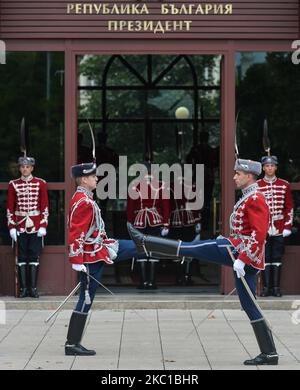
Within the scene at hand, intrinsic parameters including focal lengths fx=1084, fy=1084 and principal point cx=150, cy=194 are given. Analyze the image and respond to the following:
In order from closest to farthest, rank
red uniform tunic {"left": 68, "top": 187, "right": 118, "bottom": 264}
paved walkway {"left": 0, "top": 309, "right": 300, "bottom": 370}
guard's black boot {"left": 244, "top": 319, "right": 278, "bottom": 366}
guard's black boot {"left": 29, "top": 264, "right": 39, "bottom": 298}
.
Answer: guard's black boot {"left": 244, "top": 319, "right": 278, "bottom": 366} → paved walkway {"left": 0, "top": 309, "right": 300, "bottom": 370} → red uniform tunic {"left": 68, "top": 187, "right": 118, "bottom": 264} → guard's black boot {"left": 29, "top": 264, "right": 39, "bottom": 298}

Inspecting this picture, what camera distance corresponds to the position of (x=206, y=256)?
11148 millimetres

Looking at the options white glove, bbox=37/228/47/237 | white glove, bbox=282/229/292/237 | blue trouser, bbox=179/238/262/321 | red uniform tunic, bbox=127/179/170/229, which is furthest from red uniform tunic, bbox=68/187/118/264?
red uniform tunic, bbox=127/179/170/229

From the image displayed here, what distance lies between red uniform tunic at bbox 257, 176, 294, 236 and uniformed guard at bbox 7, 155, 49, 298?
3243 millimetres

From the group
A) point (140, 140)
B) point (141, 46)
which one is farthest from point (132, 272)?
point (140, 140)

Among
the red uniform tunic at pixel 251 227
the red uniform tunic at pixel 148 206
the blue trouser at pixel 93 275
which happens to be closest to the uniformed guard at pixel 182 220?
the red uniform tunic at pixel 148 206

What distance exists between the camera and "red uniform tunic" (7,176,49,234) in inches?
623

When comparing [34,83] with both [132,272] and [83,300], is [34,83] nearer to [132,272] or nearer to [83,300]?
[132,272]

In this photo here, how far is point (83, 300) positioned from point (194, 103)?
1168 centimetres

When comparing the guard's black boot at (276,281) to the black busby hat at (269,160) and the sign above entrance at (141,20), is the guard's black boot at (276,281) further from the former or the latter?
the sign above entrance at (141,20)

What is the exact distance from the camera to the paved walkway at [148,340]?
11.1 meters

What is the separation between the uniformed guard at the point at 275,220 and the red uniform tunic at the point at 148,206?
2.06 metres

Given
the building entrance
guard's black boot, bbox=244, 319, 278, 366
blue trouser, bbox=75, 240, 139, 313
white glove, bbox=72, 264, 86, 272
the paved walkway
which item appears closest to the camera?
guard's black boot, bbox=244, 319, 278, 366

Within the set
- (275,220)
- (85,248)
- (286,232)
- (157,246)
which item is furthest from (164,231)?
(157,246)

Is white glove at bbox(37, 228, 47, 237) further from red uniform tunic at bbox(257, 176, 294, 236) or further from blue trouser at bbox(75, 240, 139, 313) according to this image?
blue trouser at bbox(75, 240, 139, 313)
